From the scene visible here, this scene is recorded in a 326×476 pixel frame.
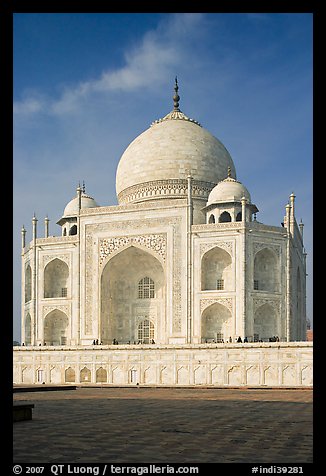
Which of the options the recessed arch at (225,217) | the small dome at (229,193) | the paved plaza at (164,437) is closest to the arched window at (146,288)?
the recessed arch at (225,217)

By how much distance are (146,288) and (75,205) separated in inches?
238

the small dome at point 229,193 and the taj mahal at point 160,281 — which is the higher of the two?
the small dome at point 229,193

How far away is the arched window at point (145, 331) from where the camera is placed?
27870mm

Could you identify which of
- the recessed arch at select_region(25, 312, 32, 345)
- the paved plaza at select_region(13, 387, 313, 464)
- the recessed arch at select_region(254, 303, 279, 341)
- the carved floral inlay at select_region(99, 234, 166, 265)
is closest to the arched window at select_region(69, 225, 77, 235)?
the carved floral inlay at select_region(99, 234, 166, 265)

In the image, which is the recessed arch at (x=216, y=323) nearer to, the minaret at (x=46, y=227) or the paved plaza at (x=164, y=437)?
the minaret at (x=46, y=227)

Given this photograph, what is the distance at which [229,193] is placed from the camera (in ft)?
90.9

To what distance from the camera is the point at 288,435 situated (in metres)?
5.99

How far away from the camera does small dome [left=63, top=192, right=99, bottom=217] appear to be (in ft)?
103

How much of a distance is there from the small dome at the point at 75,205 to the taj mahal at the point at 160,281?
0.25ft

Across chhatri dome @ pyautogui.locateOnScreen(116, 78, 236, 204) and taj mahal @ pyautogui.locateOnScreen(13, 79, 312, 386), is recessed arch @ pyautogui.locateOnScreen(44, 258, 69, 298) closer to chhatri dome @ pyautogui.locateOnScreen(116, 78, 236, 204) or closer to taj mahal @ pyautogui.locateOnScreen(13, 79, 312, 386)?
taj mahal @ pyautogui.locateOnScreen(13, 79, 312, 386)

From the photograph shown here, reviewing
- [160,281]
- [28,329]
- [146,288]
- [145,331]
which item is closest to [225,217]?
[160,281]
